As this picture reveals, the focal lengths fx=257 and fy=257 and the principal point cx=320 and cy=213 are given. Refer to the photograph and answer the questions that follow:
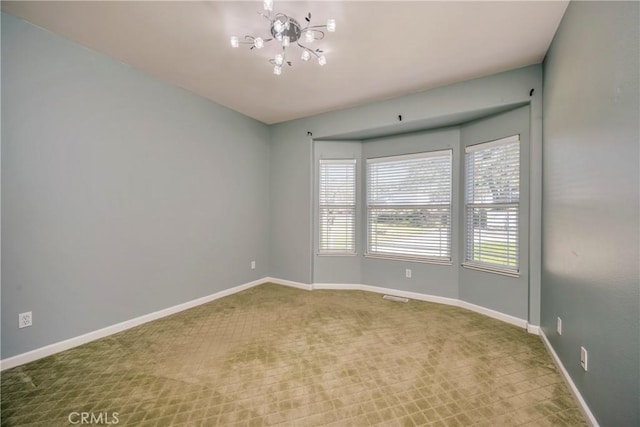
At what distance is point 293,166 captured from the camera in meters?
4.35

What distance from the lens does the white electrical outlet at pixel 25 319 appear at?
2055mm

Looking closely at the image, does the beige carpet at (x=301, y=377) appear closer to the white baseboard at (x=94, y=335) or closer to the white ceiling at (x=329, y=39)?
the white baseboard at (x=94, y=335)

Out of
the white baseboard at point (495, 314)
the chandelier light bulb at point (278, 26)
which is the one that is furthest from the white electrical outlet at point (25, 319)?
the white baseboard at point (495, 314)

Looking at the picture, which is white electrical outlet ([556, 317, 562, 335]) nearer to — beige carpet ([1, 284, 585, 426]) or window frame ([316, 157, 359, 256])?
beige carpet ([1, 284, 585, 426])

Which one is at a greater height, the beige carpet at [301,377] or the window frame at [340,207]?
the window frame at [340,207]

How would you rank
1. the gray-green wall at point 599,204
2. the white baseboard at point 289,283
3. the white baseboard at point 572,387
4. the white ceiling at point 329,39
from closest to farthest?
1. the gray-green wall at point 599,204
2. the white baseboard at point 572,387
3. the white ceiling at point 329,39
4. the white baseboard at point 289,283

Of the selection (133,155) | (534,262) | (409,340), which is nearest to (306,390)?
(409,340)

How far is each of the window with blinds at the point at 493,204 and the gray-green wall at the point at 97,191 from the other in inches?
134

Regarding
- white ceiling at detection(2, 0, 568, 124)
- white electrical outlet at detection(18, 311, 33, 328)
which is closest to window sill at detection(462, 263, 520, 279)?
white ceiling at detection(2, 0, 568, 124)

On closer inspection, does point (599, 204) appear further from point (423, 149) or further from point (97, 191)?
point (97, 191)

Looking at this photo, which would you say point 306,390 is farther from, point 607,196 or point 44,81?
point 44,81

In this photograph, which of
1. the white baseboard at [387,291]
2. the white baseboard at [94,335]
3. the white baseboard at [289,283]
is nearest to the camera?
the white baseboard at [94,335]

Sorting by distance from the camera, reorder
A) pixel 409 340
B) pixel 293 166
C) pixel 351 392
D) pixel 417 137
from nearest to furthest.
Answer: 1. pixel 351 392
2. pixel 409 340
3. pixel 417 137
4. pixel 293 166

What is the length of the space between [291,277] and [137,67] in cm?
343
